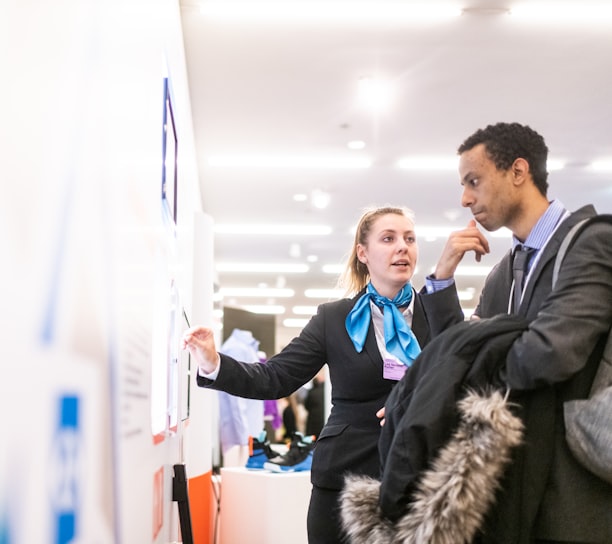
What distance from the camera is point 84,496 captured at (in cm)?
93

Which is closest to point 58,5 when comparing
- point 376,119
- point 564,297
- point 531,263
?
point 564,297

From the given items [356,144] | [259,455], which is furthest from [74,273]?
[356,144]

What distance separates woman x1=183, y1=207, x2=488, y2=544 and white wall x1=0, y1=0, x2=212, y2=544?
40cm

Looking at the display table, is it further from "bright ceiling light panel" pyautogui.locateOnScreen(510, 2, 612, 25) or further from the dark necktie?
"bright ceiling light panel" pyautogui.locateOnScreen(510, 2, 612, 25)

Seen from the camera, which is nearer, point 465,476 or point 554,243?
point 465,476

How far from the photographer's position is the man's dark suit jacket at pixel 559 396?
120cm

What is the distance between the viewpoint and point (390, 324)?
2051 millimetres

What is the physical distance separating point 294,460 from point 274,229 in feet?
16.5

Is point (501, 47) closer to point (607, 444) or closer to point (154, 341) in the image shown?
point (154, 341)

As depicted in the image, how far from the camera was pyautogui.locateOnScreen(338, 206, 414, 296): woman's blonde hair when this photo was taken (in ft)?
7.69

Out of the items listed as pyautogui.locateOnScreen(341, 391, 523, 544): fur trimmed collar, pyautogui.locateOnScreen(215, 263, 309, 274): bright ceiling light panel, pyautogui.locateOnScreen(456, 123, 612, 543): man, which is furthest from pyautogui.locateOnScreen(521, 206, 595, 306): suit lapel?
pyautogui.locateOnScreen(215, 263, 309, 274): bright ceiling light panel

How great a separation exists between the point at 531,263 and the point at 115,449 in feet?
3.00

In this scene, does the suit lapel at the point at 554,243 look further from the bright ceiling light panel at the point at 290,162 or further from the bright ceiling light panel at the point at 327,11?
the bright ceiling light panel at the point at 290,162

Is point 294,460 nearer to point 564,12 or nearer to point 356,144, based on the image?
point 356,144
